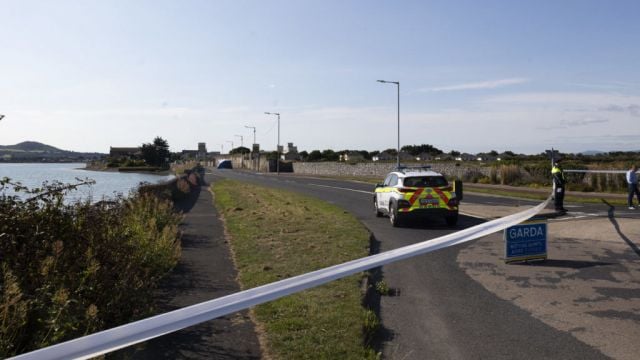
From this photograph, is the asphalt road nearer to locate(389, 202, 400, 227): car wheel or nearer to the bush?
the bush

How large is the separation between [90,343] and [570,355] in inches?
Answer: 177

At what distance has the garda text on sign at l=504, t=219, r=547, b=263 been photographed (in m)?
9.63

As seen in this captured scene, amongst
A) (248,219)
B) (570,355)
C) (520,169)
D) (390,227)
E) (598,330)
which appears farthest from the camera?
(520,169)

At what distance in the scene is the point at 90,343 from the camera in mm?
2631

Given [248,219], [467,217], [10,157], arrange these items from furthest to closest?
[10,157] → [467,217] → [248,219]

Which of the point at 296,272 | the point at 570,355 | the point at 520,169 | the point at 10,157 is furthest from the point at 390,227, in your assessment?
the point at 10,157

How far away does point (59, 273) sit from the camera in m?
5.41

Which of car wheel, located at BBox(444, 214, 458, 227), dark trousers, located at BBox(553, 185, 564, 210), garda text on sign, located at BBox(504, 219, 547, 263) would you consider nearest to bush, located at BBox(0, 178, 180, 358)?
garda text on sign, located at BBox(504, 219, 547, 263)

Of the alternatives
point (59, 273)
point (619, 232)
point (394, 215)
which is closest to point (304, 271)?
point (59, 273)

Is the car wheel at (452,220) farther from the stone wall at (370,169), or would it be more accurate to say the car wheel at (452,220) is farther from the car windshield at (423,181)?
the stone wall at (370,169)

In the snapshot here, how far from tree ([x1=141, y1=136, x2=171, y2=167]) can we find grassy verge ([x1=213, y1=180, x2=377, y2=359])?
290ft

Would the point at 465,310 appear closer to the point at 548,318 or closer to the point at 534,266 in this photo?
the point at 548,318

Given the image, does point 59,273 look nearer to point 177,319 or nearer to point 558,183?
point 177,319

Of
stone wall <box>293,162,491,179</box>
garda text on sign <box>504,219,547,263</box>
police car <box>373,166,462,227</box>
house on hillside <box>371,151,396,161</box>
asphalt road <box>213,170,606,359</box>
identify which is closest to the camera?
asphalt road <box>213,170,606,359</box>
